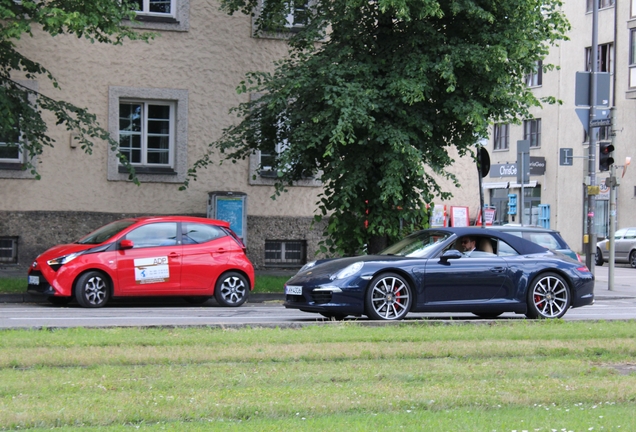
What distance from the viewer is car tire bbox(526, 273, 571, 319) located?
14.0 metres

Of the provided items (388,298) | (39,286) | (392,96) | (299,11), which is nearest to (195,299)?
(39,286)

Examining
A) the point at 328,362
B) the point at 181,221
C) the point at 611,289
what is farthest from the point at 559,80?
the point at 328,362

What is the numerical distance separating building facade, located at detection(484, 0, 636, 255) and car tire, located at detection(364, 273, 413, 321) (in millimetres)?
32555

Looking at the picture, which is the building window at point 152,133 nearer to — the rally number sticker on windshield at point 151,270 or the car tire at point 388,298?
the rally number sticker on windshield at point 151,270

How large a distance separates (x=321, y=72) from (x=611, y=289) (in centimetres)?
895

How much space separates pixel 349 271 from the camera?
43.4 feet

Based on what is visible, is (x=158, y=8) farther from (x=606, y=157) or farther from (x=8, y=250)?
(x=606, y=157)

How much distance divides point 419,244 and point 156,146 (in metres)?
12.2

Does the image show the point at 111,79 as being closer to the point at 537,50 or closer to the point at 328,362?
the point at 537,50

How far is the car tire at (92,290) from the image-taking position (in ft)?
54.6

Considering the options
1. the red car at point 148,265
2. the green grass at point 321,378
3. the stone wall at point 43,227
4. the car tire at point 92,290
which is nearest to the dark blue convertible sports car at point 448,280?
the green grass at point 321,378

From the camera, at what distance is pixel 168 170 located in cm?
2483

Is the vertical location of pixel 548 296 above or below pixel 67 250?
below

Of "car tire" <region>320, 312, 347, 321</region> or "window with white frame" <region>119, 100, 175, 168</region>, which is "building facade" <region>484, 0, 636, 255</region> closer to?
"window with white frame" <region>119, 100, 175, 168</region>
